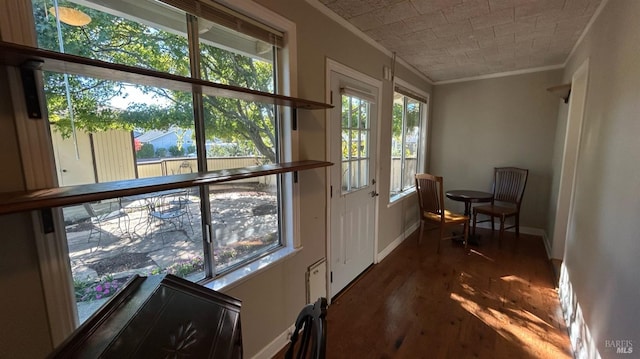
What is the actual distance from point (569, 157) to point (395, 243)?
203cm

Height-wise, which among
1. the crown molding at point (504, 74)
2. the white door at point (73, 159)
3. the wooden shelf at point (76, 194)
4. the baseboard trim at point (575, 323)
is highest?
the crown molding at point (504, 74)

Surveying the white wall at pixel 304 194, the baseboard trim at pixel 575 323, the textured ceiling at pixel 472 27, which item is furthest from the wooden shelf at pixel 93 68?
the baseboard trim at pixel 575 323

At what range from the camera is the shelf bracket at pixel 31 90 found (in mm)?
771

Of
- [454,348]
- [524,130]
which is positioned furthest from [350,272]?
[524,130]

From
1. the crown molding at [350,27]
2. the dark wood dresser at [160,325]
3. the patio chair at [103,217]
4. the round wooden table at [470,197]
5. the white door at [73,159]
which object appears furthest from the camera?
the round wooden table at [470,197]

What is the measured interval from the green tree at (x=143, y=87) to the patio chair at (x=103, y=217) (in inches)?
11.8

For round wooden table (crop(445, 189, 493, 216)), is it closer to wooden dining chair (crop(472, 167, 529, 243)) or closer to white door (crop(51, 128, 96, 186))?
wooden dining chair (crop(472, 167, 529, 243))

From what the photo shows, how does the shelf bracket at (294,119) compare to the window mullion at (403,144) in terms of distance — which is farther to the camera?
the window mullion at (403,144)

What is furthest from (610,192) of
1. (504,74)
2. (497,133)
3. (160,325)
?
(504,74)

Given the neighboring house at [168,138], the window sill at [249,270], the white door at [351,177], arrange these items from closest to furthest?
the neighboring house at [168,138]
the window sill at [249,270]
the white door at [351,177]

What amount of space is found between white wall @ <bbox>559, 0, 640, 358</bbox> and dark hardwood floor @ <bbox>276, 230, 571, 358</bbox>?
0.31 metres

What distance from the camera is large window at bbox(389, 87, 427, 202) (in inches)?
134

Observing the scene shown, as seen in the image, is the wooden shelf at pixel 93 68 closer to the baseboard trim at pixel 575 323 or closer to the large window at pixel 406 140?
the baseboard trim at pixel 575 323

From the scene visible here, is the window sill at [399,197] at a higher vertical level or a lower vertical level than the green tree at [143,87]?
lower
